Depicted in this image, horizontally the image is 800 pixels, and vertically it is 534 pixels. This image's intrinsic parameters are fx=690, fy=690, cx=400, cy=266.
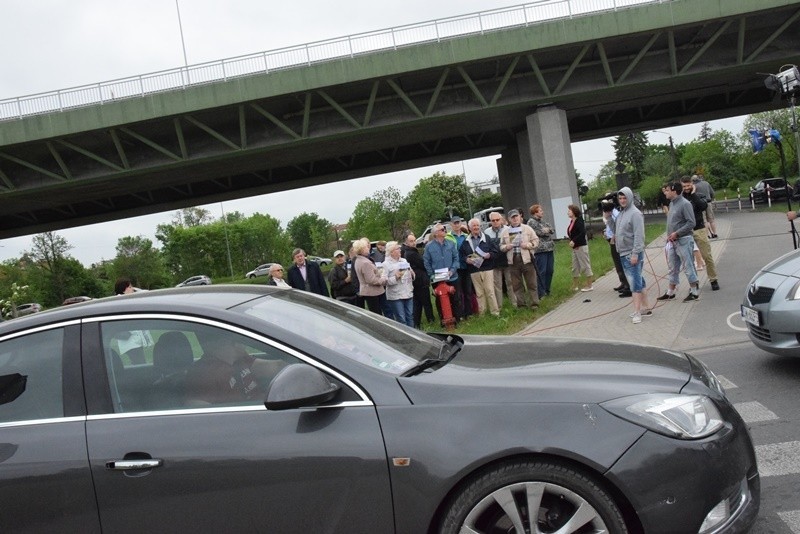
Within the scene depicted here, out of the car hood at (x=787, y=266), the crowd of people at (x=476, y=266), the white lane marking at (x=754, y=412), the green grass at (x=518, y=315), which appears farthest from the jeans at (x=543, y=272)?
the white lane marking at (x=754, y=412)

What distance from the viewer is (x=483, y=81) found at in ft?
99.3

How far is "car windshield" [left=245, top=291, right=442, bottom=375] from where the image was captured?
10.7 feet

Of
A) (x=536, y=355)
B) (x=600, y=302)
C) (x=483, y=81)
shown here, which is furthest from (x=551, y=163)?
(x=536, y=355)

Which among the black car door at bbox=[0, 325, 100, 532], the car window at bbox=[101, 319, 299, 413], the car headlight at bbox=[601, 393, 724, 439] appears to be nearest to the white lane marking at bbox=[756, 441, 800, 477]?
the car headlight at bbox=[601, 393, 724, 439]

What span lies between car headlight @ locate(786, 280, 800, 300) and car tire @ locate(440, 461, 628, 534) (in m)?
4.27

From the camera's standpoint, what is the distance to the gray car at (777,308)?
6.10m

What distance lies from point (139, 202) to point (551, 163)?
82.6 feet

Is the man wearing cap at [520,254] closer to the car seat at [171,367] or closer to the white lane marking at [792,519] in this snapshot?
the white lane marking at [792,519]

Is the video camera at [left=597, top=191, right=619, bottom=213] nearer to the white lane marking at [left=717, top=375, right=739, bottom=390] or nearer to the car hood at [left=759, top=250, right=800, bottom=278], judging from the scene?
the car hood at [left=759, top=250, right=800, bottom=278]

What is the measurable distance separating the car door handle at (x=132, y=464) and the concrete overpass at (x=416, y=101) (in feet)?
80.6

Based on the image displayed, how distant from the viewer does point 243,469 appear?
Result: 2877mm

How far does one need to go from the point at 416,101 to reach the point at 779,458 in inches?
1082

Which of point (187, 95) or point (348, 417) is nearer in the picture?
point (348, 417)

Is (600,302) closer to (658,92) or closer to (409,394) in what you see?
(409,394)
